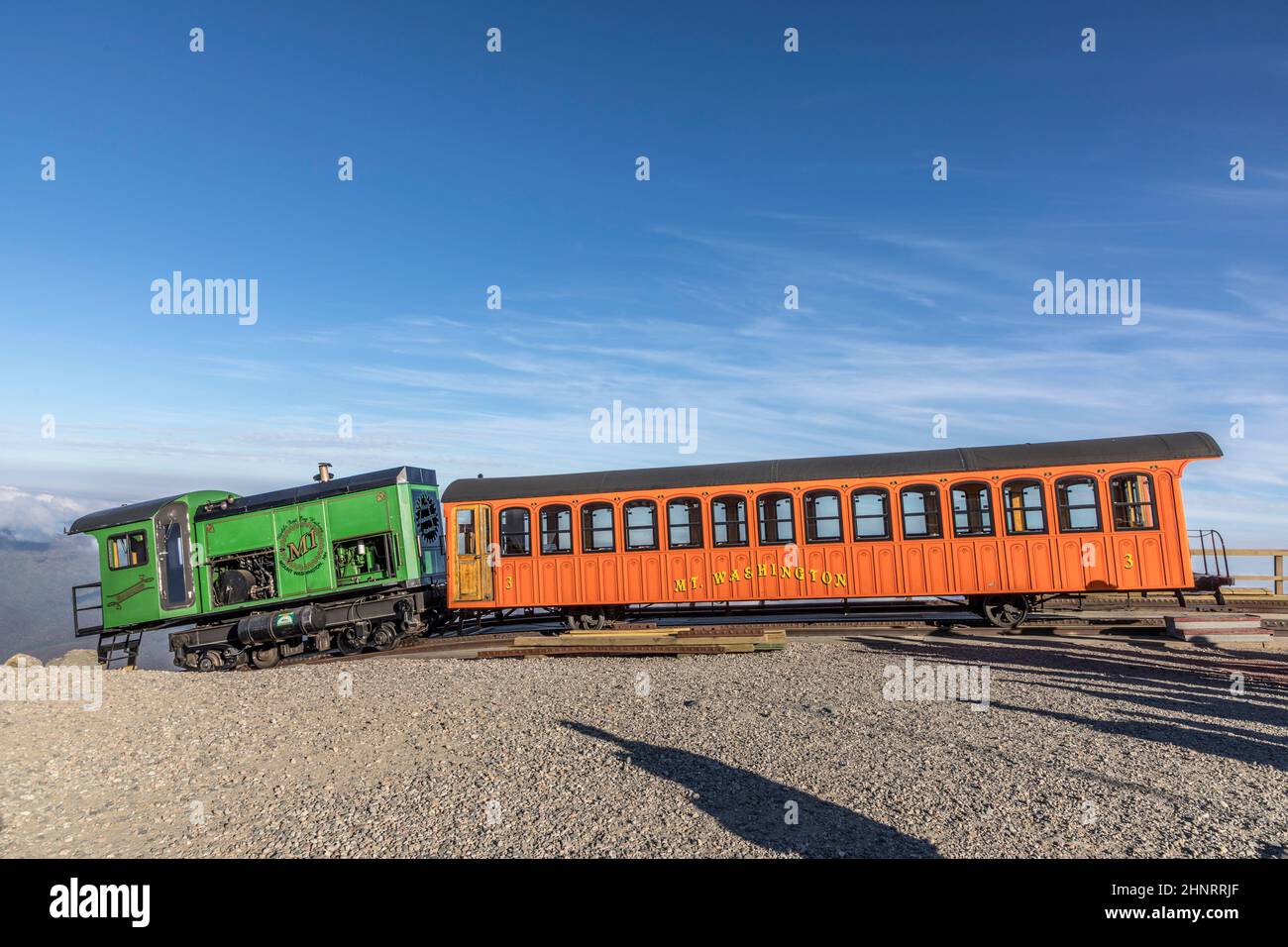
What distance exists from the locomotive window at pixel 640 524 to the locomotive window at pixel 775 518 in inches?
87.2

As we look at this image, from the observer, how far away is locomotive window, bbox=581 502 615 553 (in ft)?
52.1

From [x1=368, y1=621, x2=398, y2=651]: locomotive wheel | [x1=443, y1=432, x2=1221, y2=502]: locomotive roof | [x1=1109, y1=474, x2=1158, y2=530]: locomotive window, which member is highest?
[x1=443, y1=432, x2=1221, y2=502]: locomotive roof

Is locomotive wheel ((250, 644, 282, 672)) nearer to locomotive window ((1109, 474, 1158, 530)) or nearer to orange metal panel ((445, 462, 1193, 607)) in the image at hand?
orange metal panel ((445, 462, 1193, 607))

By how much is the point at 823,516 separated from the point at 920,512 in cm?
187

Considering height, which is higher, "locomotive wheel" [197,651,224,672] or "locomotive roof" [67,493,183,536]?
"locomotive roof" [67,493,183,536]

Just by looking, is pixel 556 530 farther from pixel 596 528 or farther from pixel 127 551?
pixel 127 551

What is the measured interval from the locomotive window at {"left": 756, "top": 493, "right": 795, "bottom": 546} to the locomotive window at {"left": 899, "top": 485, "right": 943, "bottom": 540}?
7.31 ft

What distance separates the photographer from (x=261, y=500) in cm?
1697

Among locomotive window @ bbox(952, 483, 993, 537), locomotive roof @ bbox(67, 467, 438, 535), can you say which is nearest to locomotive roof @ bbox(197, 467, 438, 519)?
locomotive roof @ bbox(67, 467, 438, 535)

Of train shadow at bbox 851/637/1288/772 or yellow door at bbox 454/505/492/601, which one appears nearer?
train shadow at bbox 851/637/1288/772

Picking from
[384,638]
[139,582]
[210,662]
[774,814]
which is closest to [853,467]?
[774,814]

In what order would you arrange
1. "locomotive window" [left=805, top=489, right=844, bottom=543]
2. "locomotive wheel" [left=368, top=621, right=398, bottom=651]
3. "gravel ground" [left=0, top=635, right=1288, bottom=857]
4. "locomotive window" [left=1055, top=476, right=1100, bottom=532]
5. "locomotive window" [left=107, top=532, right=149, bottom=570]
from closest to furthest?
"gravel ground" [left=0, top=635, right=1288, bottom=857]
"locomotive window" [left=1055, top=476, right=1100, bottom=532]
"locomotive window" [left=805, top=489, right=844, bottom=543]
"locomotive wheel" [left=368, top=621, right=398, bottom=651]
"locomotive window" [left=107, top=532, right=149, bottom=570]

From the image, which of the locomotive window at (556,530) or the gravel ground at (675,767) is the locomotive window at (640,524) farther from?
the gravel ground at (675,767)
